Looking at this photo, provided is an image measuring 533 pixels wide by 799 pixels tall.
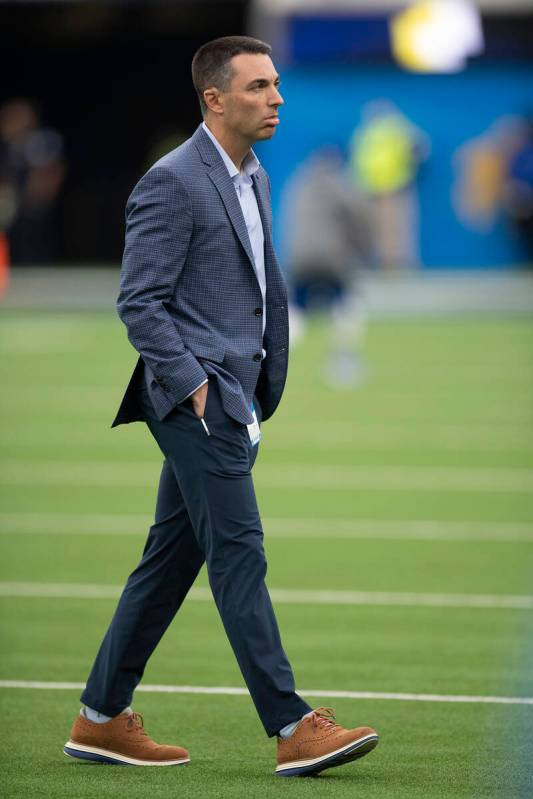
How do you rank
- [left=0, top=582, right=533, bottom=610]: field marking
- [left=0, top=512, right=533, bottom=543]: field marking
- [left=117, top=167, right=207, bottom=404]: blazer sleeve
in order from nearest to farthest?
[left=117, top=167, right=207, bottom=404]: blazer sleeve
[left=0, top=582, right=533, bottom=610]: field marking
[left=0, top=512, right=533, bottom=543]: field marking

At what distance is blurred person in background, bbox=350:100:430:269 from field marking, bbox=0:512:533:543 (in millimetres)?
24008

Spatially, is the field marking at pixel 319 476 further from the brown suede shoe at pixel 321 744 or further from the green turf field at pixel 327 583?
the brown suede shoe at pixel 321 744

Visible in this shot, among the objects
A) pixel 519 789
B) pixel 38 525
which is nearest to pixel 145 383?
pixel 519 789

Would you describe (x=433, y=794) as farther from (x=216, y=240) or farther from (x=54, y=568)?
→ (x=54, y=568)

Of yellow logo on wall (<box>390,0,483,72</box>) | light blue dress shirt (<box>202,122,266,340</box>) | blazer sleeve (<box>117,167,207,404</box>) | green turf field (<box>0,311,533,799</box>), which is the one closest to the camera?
blazer sleeve (<box>117,167,207,404</box>)

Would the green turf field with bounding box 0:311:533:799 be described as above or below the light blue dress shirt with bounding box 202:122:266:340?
below

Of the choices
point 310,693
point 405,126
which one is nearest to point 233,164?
point 310,693

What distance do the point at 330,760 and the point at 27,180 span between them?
31.7 metres

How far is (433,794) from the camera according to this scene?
17.2ft

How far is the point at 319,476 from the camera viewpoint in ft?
41.2

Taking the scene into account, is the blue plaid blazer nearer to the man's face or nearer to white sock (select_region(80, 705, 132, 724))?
the man's face

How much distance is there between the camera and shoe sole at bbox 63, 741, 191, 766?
5.62m

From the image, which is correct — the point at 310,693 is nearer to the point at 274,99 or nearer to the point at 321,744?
the point at 321,744

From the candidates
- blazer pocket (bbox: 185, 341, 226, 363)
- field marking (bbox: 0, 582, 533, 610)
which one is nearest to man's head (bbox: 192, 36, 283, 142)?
blazer pocket (bbox: 185, 341, 226, 363)
